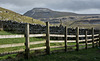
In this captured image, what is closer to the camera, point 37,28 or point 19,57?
point 19,57

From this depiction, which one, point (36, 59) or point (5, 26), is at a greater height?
point (5, 26)

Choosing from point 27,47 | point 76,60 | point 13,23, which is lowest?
point 76,60

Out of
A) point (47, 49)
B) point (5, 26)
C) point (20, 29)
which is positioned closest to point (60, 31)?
point (20, 29)

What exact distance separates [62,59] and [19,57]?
2009 mm

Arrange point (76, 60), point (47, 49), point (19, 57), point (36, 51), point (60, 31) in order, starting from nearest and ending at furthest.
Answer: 1. point (19, 57)
2. point (76, 60)
3. point (36, 51)
4. point (47, 49)
5. point (60, 31)

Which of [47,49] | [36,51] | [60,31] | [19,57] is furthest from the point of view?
[60,31]

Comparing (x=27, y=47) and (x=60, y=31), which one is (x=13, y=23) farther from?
(x=27, y=47)

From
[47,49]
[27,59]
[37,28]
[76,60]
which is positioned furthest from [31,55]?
[37,28]

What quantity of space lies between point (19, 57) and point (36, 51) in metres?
1.16

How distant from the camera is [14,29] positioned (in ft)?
53.1

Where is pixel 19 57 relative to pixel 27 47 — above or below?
below

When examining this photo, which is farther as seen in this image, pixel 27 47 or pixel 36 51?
pixel 36 51

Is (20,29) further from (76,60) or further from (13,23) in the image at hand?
(76,60)

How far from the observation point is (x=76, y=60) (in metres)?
6.52
